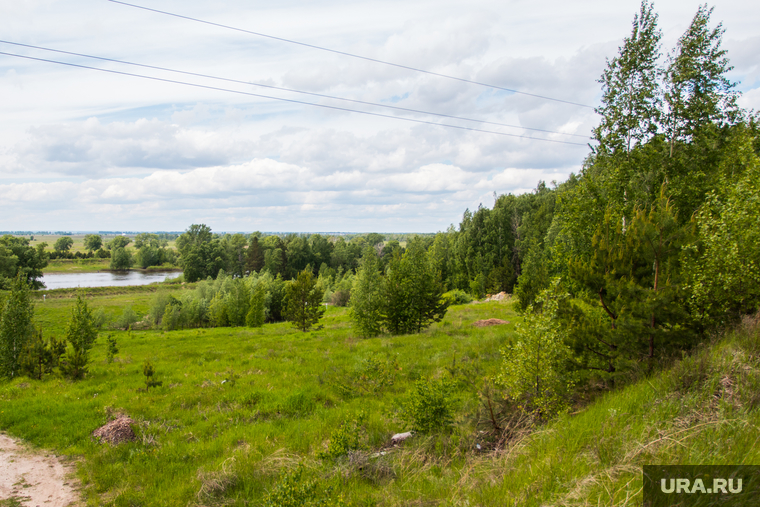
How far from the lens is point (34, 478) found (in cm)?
794

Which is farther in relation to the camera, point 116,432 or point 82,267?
point 82,267

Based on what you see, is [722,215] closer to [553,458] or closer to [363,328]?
[553,458]

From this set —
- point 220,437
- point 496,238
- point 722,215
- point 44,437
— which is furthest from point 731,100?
point 496,238

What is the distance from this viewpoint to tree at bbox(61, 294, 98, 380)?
16500 millimetres

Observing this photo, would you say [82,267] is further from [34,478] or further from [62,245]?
[34,478]

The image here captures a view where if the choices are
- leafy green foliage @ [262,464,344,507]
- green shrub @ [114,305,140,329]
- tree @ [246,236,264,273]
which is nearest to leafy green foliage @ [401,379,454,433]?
leafy green foliage @ [262,464,344,507]

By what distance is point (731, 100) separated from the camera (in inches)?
675

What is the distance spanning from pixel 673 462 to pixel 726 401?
1977mm

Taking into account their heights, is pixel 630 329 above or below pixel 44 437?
above

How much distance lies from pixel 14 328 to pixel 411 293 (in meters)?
21.1

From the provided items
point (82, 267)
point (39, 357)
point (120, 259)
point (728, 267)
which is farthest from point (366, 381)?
point (82, 267)

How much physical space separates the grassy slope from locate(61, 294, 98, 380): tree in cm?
110

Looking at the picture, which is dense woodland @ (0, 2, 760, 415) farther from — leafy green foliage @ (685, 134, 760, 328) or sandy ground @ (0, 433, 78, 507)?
sandy ground @ (0, 433, 78, 507)

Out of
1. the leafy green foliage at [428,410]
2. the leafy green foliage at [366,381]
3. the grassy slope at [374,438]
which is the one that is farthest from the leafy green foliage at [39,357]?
the leafy green foliage at [428,410]
